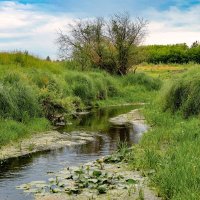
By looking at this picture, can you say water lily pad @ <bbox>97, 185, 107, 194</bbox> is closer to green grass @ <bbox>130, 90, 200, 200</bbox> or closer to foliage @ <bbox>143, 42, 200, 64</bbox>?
green grass @ <bbox>130, 90, 200, 200</bbox>

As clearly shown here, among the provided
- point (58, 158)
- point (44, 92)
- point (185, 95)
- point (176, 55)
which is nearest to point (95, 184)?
point (58, 158)

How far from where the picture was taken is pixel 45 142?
19953mm

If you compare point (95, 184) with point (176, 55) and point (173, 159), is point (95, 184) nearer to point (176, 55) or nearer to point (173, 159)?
point (173, 159)

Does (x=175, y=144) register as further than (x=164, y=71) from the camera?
No

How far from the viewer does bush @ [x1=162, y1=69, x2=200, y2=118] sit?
23.3 m

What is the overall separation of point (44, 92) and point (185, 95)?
786cm

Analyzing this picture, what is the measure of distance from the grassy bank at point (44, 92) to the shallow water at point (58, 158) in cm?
186

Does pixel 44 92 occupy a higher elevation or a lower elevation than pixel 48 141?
higher

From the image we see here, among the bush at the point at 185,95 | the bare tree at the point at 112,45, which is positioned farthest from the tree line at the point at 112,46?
the bush at the point at 185,95

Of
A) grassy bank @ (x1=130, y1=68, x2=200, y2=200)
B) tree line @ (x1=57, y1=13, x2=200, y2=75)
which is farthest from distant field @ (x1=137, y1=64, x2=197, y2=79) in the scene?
grassy bank @ (x1=130, y1=68, x2=200, y2=200)

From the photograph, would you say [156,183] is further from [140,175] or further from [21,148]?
[21,148]

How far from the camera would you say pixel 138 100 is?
4331cm

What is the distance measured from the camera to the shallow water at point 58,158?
13344 mm

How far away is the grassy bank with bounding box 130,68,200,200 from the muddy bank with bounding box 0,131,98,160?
10.6 ft
